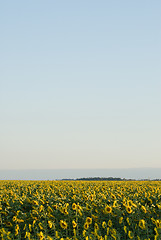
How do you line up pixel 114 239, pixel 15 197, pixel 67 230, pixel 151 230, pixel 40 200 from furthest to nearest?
Result: pixel 15 197, pixel 40 200, pixel 67 230, pixel 151 230, pixel 114 239

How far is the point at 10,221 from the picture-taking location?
9.40 m

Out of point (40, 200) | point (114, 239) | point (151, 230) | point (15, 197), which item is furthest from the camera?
point (15, 197)

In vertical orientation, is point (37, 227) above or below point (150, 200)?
below

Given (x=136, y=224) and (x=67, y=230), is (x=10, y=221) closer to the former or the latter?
(x=67, y=230)

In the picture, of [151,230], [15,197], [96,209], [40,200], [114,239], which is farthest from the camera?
[15,197]

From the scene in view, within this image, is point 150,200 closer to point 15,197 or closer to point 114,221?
point 114,221

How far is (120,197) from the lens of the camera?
10312 millimetres

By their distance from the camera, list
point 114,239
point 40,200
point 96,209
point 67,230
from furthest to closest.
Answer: point 40,200
point 96,209
point 67,230
point 114,239

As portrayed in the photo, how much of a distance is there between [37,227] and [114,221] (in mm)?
2077

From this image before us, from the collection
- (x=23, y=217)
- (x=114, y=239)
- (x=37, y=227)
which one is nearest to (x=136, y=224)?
(x=114, y=239)

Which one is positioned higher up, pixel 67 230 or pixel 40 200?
pixel 40 200

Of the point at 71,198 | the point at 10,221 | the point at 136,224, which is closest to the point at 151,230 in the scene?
the point at 136,224

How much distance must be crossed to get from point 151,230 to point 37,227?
118 inches

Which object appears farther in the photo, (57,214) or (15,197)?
(15,197)
